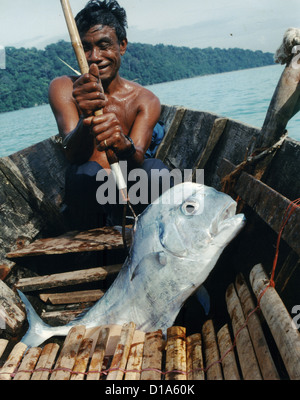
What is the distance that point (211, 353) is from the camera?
7.36 feet

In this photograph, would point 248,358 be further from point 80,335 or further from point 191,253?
point 80,335

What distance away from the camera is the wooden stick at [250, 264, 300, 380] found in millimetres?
1588

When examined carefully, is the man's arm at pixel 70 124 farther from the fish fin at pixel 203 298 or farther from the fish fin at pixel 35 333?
the fish fin at pixel 203 298

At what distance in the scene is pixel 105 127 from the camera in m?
2.53

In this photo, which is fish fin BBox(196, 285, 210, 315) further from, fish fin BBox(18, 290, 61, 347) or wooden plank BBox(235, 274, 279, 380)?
fish fin BBox(18, 290, 61, 347)

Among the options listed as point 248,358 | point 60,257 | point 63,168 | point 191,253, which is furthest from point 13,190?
point 248,358

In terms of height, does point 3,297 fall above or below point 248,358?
below

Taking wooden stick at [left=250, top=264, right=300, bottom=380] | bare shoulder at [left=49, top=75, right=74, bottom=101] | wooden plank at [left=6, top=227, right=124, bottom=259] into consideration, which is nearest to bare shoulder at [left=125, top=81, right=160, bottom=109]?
bare shoulder at [left=49, top=75, right=74, bottom=101]

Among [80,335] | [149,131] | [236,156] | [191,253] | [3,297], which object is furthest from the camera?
[149,131]
